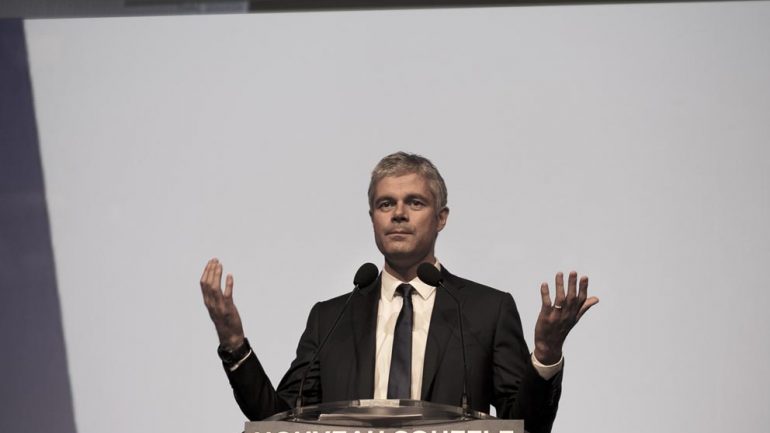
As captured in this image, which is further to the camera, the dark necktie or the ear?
the ear

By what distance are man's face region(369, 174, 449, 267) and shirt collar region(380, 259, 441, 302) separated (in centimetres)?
5

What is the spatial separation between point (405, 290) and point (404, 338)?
156 mm

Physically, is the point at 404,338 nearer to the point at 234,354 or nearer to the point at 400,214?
the point at 400,214

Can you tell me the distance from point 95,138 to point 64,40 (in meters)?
0.47

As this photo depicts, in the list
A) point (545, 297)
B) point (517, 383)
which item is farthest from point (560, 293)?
point (517, 383)

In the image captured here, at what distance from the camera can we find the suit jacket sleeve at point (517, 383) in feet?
8.41

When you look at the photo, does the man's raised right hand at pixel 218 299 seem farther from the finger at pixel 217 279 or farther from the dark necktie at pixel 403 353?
the dark necktie at pixel 403 353

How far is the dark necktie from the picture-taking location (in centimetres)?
286

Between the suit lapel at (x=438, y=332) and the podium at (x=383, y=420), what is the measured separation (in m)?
0.42

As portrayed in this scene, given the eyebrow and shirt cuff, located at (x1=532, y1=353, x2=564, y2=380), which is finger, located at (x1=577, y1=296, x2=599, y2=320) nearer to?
shirt cuff, located at (x1=532, y1=353, x2=564, y2=380)

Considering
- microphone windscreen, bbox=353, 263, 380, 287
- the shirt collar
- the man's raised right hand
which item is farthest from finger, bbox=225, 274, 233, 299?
the shirt collar

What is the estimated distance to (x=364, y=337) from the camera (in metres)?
3.00

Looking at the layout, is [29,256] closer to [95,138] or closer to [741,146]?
[95,138]

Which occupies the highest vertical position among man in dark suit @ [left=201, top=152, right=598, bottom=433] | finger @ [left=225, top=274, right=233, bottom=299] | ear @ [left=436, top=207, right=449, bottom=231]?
ear @ [left=436, top=207, right=449, bottom=231]
